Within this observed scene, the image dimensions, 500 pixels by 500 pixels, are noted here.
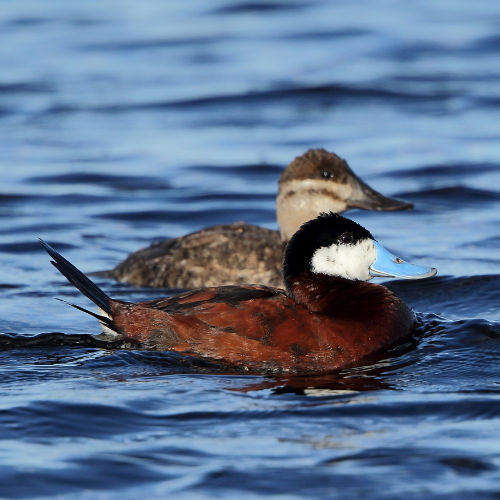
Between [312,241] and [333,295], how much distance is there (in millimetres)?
324

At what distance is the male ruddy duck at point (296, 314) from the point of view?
642cm

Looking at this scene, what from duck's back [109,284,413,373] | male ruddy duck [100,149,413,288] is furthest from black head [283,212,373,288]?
male ruddy duck [100,149,413,288]

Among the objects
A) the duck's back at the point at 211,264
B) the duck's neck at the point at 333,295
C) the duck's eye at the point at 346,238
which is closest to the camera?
the duck's neck at the point at 333,295

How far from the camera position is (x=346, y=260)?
687cm

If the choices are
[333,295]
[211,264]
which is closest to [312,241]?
[333,295]

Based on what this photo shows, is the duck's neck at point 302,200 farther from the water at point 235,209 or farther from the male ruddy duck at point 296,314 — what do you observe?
the male ruddy duck at point 296,314

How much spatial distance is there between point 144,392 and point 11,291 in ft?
10.3

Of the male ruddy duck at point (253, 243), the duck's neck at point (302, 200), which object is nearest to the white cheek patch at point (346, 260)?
the male ruddy duck at point (253, 243)

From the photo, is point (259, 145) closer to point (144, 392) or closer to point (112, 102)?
point (112, 102)

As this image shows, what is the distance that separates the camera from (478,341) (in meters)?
7.20

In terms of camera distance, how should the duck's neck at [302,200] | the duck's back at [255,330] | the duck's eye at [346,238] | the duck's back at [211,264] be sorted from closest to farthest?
1. the duck's back at [255,330]
2. the duck's eye at [346,238]
3. the duck's back at [211,264]
4. the duck's neck at [302,200]

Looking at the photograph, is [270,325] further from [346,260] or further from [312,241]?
[346,260]

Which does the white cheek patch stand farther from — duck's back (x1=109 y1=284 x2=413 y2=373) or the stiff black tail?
the stiff black tail

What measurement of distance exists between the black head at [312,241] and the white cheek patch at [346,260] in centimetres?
2
